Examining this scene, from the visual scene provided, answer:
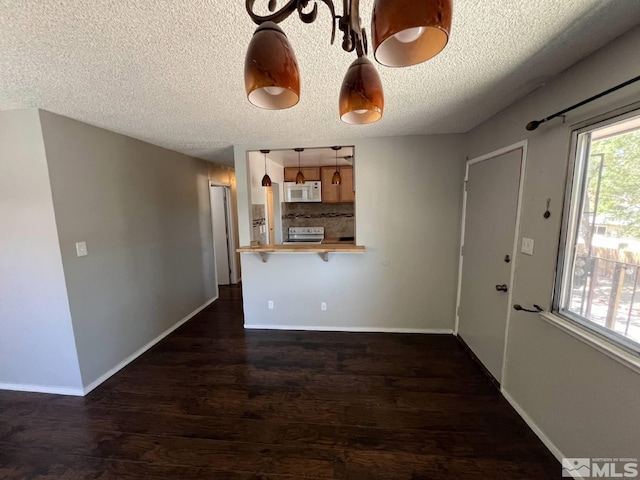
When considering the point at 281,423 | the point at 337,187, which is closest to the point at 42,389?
the point at 281,423

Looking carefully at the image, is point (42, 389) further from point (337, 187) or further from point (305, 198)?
point (337, 187)

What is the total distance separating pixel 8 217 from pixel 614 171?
397 cm

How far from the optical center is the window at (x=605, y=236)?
1.23 meters

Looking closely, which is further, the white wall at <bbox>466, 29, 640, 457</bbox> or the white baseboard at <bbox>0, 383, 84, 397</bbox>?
the white baseboard at <bbox>0, 383, 84, 397</bbox>

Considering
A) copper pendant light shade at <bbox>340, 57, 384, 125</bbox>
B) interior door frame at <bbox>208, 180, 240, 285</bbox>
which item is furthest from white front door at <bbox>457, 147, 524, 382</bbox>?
interior door frame at <bbox>208, 180, 240, 285</bbox>

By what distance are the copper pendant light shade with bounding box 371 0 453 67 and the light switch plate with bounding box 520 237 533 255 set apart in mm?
1771

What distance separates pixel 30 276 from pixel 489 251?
12.6 ft

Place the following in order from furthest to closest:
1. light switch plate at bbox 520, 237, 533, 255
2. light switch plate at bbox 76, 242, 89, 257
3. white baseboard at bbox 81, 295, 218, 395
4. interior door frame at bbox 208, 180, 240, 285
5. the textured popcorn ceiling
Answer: interior door frame at bbox 208, 180, 240, 285
white baseboard at bbox 81, 295, 218, 395
light switch plate at bbox 76, 242, 89, 257
light switch plate at bbox 520, 237, 533, 255
the textured popcorn ceiling

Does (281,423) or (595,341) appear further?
(281,423)

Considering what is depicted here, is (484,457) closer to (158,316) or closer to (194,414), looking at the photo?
(194,414)

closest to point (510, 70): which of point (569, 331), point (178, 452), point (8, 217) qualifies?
point (569, 331)

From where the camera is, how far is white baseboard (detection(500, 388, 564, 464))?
5.16ft

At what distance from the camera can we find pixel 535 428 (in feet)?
5.74

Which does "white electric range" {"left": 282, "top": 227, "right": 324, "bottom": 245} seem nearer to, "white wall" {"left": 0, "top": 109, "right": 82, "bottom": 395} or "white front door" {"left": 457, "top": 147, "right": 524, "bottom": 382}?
"white front door" {"left": 457, "top": 147, "right": 524, "bottom": 382}
